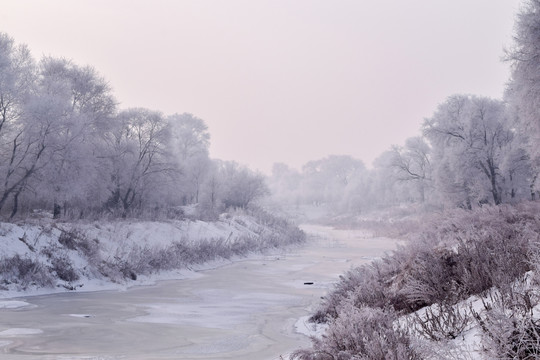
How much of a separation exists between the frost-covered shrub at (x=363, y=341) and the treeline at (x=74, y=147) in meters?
18.0

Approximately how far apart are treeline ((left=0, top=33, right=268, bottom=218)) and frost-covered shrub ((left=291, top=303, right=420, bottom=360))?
18.0 metres

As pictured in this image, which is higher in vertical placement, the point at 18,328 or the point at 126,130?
the point at 126,130

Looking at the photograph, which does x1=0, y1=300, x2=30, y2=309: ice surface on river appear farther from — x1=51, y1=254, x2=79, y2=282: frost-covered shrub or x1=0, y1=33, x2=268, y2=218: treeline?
x1=0, y1=33, x2=268, y2=218: treeline

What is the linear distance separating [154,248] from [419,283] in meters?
15.1

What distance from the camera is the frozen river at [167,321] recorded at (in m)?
7.05

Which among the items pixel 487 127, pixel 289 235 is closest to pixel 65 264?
pixel 289 235

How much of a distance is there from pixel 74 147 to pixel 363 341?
21.9 meters

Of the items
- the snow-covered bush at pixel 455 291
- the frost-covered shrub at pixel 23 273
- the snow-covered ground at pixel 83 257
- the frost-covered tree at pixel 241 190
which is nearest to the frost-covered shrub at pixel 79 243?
the snow-covered ground at pixel 83 257

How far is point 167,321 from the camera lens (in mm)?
9641

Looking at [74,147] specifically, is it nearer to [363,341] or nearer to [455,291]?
[455,291]

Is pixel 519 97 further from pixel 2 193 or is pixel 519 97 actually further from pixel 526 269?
pixel 2 193

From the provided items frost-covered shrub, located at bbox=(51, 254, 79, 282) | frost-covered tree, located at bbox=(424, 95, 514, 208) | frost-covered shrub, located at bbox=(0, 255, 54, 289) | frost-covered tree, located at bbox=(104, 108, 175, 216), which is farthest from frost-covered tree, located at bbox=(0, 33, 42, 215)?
frost-covered tree, located at bbox=(424, 95, 514, 208)

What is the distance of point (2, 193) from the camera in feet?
75.7

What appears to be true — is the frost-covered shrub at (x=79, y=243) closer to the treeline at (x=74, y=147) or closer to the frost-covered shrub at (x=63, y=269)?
the frost-covered shrub at (x=63, y=269)
